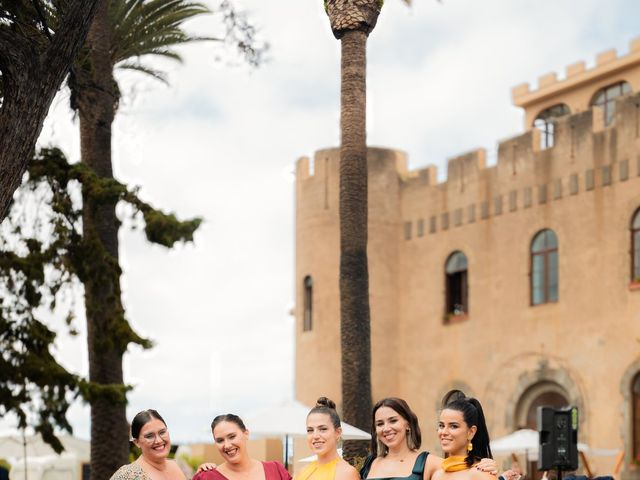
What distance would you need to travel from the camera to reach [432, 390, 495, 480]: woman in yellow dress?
6652 millimetres

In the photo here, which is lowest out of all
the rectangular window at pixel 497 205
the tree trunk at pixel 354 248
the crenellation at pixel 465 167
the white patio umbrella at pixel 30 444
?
the white patio umbrella at pixel 30 444

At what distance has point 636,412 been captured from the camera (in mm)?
27500

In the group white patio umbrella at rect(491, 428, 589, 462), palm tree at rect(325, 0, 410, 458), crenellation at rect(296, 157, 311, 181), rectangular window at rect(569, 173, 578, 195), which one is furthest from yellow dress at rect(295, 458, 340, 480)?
crenellation at rect(296, 157, 311, 181)

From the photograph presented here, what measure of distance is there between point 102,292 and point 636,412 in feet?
45.4

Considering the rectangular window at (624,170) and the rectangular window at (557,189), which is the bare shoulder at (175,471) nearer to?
the rectangular window at (624,170)

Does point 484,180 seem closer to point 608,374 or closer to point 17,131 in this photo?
point 608,374

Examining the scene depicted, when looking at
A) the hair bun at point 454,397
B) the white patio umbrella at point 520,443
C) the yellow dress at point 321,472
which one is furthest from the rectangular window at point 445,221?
the yellow dress at point 321,472

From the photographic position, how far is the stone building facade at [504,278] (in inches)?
1111

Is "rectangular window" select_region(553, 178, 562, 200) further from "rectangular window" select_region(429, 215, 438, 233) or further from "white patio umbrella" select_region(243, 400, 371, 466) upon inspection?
"white patio umbrella" select_region(243, 400, 371, 466)

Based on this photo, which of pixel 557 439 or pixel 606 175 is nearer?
pixel 557 439

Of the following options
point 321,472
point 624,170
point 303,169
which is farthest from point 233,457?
point 303,169

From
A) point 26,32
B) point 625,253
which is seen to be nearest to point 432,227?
point 625,253

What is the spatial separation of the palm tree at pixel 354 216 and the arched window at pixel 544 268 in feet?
36.7

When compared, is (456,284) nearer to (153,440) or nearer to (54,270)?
(54,270)
